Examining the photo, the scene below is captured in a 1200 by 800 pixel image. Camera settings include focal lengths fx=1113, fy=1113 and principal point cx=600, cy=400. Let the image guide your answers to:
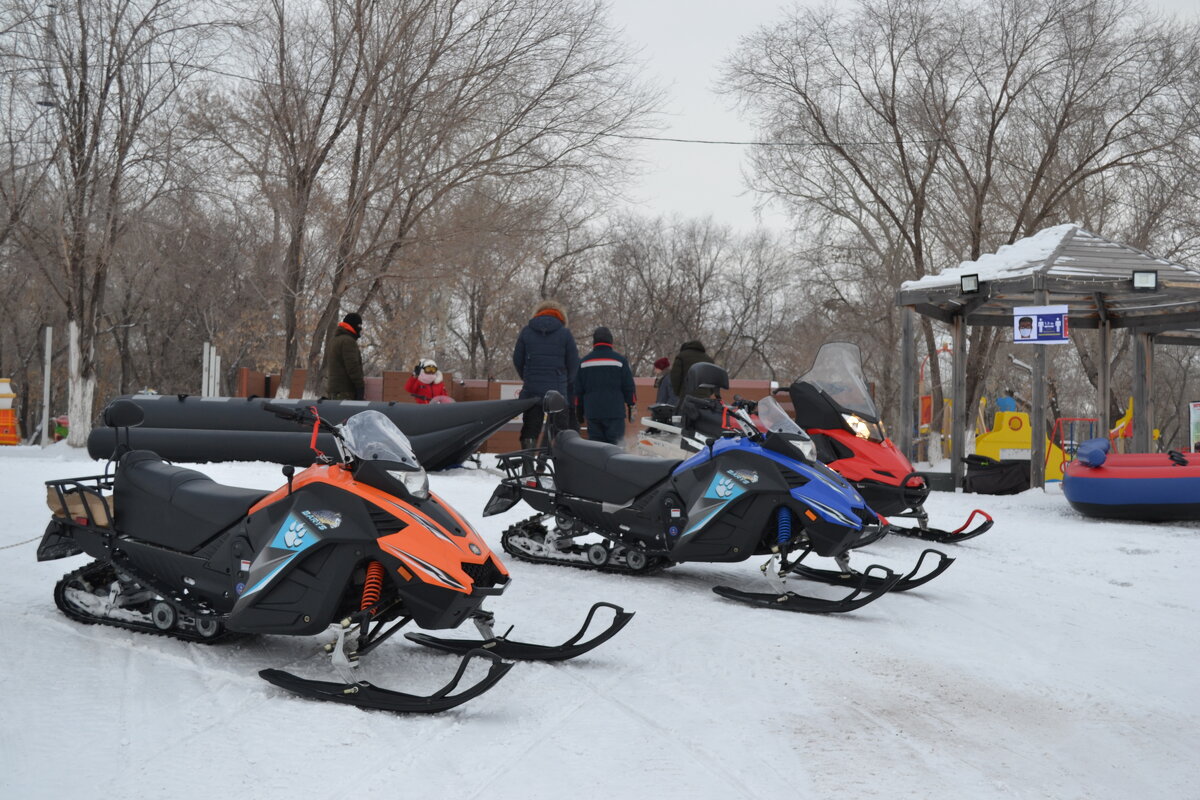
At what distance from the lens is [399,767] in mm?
3422

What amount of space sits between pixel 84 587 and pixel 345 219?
11.8 m

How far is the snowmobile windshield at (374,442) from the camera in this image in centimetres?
437

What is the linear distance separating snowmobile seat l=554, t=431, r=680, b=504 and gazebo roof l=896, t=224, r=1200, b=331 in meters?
7.23

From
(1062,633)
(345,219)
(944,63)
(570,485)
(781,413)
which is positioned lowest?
(1062,633)

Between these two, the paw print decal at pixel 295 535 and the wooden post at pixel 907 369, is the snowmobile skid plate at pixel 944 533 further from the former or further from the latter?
the paw print decal at pixel 295 535

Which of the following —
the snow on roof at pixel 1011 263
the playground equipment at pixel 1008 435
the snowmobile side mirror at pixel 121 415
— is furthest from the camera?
the playground equipment at pixel 1008 435

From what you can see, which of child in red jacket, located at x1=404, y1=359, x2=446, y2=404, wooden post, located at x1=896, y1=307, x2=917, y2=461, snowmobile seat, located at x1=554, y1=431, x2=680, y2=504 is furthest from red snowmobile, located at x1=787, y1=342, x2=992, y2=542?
child in red jacket, located at x1=404, y1=359, x2=446, y2=404

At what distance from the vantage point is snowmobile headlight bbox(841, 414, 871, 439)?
27.3 ft

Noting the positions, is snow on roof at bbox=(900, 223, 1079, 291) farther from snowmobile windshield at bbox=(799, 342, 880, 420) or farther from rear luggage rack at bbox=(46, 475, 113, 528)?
rear luggage rack at bbox=(46, 475, 113, 528)

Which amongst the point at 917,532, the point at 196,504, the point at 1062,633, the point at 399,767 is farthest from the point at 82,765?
the point at 917,532

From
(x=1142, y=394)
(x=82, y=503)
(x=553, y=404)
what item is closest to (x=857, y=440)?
(x=553, y=404)

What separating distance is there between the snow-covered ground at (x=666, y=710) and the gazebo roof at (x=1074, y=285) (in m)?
6.64

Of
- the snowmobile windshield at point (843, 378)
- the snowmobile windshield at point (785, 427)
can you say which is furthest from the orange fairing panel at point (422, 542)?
the snowmobile windshield at point (843, 378)

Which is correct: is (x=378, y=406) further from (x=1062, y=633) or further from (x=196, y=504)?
(x=1062, y=633)
